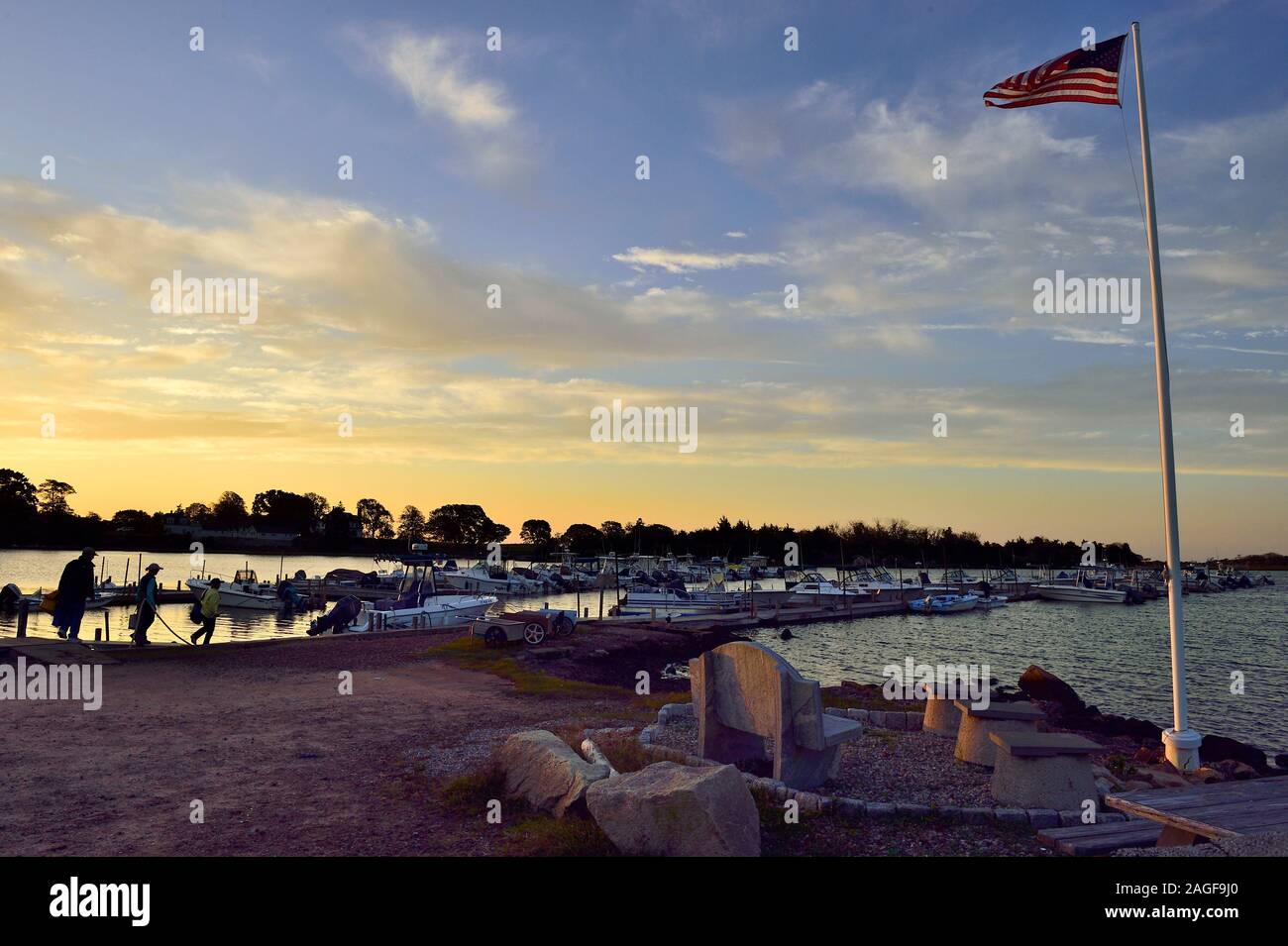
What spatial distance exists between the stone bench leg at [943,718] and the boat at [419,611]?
31.9 meters

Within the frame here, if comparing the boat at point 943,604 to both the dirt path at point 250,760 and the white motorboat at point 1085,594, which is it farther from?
the dirt path at point 250,760

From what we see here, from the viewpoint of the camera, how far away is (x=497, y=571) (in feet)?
313

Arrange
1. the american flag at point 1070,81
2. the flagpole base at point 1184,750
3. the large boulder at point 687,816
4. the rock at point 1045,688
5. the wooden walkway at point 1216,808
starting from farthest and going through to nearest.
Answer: the rock at point 1045,688 < the american flag at point 1070,81 < the flagpole base at point 1184,750 < the large boulder at point 687,816 < the wooden walkway at point 1216,808

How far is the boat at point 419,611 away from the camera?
42656mm

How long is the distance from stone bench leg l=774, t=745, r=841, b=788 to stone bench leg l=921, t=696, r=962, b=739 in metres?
4.16

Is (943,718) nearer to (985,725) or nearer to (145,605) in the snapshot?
(985,725)

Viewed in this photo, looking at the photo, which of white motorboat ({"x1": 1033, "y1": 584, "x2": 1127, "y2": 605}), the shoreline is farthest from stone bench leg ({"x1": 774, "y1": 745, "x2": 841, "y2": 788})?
white motorboat ({"x1": 1033, "y1": 584, "x2": 1127, "y2": 605})

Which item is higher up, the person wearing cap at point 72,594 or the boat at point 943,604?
the person wearing cap at point 72,594

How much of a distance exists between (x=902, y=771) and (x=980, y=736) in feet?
4.18

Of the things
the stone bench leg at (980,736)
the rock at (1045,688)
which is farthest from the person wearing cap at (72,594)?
the rock at (1045,688)

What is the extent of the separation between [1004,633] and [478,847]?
197 ft

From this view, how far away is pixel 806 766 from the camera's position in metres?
9.84

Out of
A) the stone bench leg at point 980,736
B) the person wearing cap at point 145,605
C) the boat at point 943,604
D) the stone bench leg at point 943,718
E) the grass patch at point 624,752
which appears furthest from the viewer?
the boat at point 943,604
